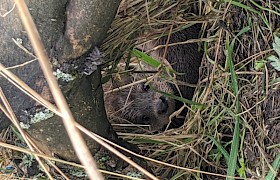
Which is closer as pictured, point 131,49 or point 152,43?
point 131,49

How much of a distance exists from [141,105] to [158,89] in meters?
0.19

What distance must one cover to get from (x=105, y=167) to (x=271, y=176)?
0.44 meters

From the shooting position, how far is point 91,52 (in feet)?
3.92

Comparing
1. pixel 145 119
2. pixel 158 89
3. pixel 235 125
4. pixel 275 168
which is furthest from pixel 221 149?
pixel 145 119

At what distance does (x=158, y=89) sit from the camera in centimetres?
202

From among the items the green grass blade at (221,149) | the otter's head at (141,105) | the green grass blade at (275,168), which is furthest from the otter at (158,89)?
the green grass blade at (275,168)

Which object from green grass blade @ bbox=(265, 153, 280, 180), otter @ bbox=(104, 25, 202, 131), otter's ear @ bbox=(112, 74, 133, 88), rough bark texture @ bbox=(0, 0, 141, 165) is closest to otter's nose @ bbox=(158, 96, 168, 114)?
otter @ bbox=(104, 25, 202, 131)

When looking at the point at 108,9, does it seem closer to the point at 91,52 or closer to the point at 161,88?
the point at 91,52

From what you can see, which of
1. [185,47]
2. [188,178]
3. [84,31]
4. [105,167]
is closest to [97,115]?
[105,167]

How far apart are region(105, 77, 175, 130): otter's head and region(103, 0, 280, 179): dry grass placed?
237 millimetres

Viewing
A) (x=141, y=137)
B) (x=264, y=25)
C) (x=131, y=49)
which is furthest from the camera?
(x=141, y=137)

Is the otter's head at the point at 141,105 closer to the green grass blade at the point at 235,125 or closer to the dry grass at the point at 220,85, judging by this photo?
the dry grass at the point at 220,85

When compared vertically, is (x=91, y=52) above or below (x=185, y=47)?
above

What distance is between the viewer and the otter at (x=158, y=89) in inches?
75.2
